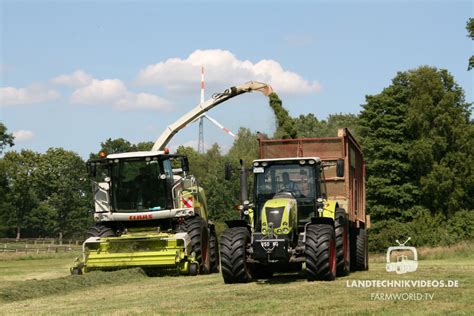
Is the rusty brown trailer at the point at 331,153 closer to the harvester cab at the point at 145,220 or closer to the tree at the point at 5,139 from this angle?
the harvester cab at the point at 145,220

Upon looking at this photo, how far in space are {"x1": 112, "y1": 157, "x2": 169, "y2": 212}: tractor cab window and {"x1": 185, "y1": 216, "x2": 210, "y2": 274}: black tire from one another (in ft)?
2.81

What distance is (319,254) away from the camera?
14875mm

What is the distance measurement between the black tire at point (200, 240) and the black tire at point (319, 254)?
5025 millimetres

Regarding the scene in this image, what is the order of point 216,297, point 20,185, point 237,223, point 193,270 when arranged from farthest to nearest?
point 20,185
point 193,270
point 237,223
point 216,297

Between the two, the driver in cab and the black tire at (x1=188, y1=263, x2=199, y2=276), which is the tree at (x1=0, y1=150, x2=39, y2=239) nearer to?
the black tire at (x1=188, y1=263, x2=199, y2=276)

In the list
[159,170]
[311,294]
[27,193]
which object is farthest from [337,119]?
[311,294]

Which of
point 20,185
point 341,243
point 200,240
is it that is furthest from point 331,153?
point 20,185

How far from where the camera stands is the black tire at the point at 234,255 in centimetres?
1507

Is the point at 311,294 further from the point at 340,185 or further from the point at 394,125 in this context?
the point at 394,125

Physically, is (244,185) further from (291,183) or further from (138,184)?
(138,184)

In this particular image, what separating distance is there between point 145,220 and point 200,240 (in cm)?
157

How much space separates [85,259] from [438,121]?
1401 inches

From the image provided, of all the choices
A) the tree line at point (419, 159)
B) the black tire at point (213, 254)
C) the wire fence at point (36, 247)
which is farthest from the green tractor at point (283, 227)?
the wire fence at point (36, 247)

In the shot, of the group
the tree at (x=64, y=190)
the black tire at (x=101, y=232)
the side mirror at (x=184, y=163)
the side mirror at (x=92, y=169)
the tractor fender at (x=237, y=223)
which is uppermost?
the tree at (x=64, y=190)
